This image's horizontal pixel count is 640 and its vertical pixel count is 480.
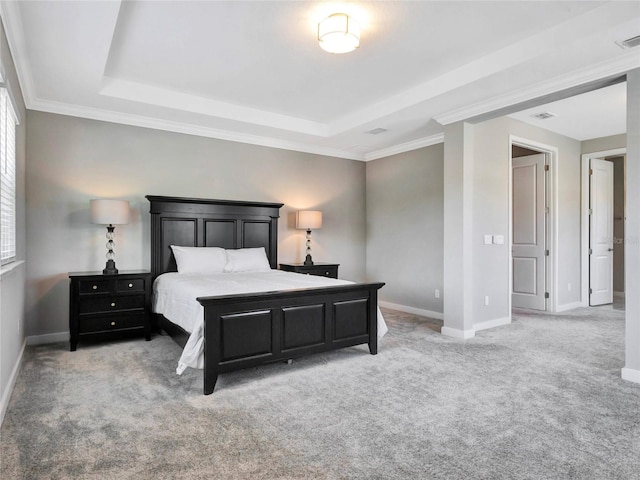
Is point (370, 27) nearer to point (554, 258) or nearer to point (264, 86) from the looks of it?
point (264, 86)

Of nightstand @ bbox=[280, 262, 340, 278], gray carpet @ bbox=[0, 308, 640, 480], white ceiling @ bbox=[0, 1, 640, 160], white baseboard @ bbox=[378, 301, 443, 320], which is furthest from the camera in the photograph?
white baseboard @ bbox=[378, 301, 443, 320]

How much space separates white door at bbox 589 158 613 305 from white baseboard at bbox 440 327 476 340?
3126mm

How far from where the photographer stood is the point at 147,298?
13.7 ft

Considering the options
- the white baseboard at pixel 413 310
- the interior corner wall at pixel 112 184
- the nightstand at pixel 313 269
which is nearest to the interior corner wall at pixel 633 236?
the white baseboard at pixel 413 310

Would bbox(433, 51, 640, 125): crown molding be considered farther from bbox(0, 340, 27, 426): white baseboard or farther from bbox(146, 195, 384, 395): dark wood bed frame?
bbox(0, 340, 27, 426): white baseboard

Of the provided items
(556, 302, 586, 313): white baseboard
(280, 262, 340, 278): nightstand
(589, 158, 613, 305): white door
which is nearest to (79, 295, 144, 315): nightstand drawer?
(280, 262, 340, 278): nightstand

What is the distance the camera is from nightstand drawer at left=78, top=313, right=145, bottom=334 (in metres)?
3.90

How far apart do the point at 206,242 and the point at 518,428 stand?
12.6 feet

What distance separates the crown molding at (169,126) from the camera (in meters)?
4.20

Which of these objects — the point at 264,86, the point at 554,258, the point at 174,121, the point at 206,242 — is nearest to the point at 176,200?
the point at 206,242

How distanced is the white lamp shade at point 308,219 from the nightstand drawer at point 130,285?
7.32 feet

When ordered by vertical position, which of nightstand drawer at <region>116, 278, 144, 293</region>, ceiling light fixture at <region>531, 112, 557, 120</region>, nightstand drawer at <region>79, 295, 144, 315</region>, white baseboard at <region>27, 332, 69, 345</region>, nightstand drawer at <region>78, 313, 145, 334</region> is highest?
ceiling light fixture at <region>531, 112, 557, 120</region>

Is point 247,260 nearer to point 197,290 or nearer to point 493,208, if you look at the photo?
point 197,290

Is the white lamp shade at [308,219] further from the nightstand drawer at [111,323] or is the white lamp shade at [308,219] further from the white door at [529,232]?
the white door at [529,232]
